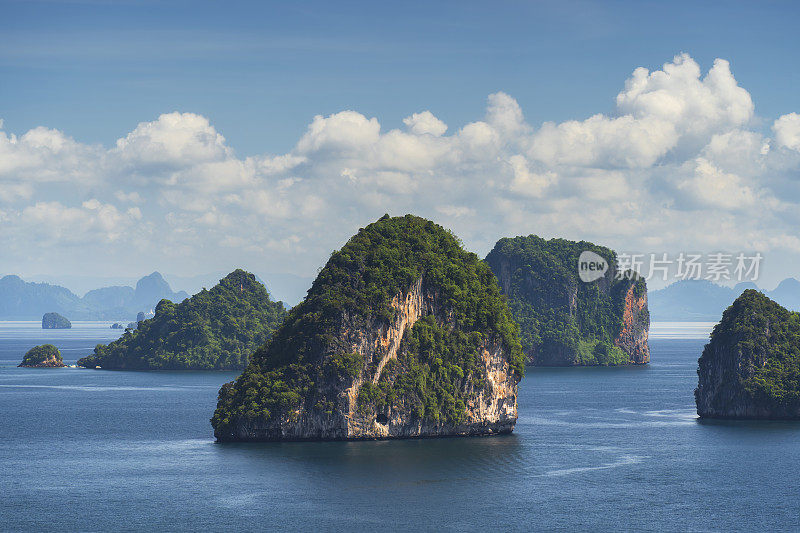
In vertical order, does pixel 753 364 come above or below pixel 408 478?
above

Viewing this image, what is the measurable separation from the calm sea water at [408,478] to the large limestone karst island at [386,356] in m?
2.64

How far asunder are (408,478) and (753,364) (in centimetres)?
5826

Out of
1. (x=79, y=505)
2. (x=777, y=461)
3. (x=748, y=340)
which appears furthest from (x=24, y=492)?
(x=748, y=340)

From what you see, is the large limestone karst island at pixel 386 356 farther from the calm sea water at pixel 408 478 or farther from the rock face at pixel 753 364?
the rock face at pixel 753 364

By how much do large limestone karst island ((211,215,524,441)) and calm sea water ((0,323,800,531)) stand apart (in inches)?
104

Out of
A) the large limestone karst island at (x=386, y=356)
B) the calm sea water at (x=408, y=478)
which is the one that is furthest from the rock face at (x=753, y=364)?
the large limestone karst island at (x=386, y=356)

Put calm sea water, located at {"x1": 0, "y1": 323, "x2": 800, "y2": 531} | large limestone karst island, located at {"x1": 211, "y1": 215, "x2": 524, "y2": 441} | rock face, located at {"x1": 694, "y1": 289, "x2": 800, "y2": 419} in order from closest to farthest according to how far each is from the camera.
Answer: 1. calm sea water, located at {"x1": 0, "y1": 323, "x2": 800, "y2": 531}
2. large limestone karst island, located at {"x1": 211, "y1": 215, "x2": 524, "y2": 441}
3. rock face, located at {"x1": 694, "y1": 289, "x2": 800, "y2": 419}

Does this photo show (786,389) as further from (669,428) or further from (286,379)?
(286,379)

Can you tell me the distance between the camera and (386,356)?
10700 centimetres

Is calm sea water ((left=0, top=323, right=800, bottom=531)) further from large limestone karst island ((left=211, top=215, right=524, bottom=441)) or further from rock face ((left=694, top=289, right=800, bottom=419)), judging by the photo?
rock face ((left=694, top=289, right=800, bottom=419))

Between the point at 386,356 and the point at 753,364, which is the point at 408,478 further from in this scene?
the point at 753,364

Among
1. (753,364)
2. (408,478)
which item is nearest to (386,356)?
(408,478)

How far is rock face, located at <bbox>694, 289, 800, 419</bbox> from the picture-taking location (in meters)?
124

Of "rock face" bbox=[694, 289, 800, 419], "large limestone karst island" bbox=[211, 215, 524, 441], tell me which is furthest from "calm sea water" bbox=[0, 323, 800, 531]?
"rock face" bbox=[694, 289, 800, 419]
